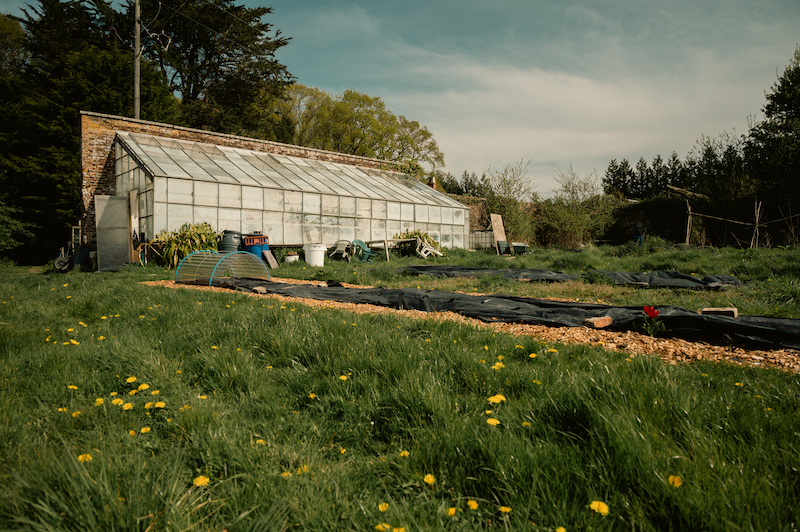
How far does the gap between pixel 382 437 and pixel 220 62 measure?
91.3 ft

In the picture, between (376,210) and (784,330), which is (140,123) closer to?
(376,210)

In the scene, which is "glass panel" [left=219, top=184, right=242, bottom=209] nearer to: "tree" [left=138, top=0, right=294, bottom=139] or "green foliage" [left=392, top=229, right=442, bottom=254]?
"green foliage" [left=392, top=229, right=442, bottom=254]

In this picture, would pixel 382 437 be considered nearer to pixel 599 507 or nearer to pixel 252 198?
pixel 599 507

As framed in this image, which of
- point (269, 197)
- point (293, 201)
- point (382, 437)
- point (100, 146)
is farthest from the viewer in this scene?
point (100, 146)

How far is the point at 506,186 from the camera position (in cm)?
2106

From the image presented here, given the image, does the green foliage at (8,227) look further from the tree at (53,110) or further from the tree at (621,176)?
the tree at (621,176)

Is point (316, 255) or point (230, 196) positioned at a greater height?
point (230, 196)

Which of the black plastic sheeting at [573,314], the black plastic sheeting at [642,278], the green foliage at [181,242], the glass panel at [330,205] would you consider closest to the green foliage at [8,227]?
the green foliage at [181,242]

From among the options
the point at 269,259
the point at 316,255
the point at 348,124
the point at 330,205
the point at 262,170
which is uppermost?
the point at 348,124

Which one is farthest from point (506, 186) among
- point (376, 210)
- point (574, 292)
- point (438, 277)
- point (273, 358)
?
point (273, 358)

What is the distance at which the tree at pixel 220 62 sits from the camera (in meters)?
22.8

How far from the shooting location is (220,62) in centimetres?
2416

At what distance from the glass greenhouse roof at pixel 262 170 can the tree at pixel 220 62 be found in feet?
24.9

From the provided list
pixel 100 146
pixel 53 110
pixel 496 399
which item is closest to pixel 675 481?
pixel 496 399
